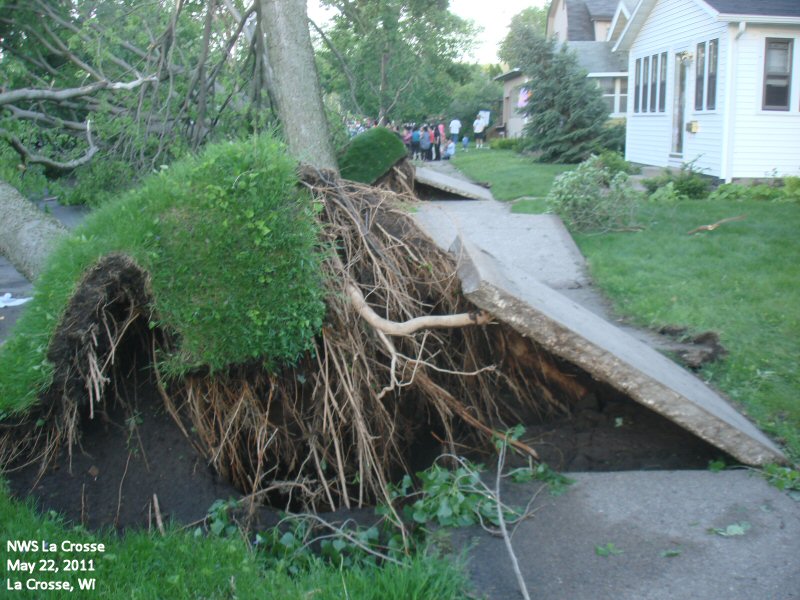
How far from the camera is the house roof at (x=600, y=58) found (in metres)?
33.7

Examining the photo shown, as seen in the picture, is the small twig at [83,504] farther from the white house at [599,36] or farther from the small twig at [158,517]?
the white house at [599,36]

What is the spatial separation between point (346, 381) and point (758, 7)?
15.7 meters

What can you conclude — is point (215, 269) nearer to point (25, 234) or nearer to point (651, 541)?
point (651, 541)

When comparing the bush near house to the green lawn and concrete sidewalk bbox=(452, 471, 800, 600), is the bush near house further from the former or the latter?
concrete sidewalk bbox=(452, 471, 800, 600)

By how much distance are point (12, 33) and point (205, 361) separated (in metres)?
12.8

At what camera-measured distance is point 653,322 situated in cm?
666

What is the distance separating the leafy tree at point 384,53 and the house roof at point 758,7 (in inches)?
248

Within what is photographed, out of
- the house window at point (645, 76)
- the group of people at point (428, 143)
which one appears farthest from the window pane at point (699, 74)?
the group of people at point (428, 143)

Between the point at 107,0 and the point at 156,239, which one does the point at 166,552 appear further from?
the point at 107,0

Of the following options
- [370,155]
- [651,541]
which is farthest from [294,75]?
[651,541]

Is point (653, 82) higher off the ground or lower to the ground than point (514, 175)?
higher

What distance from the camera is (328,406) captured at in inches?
163

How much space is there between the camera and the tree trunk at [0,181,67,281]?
17.7ft

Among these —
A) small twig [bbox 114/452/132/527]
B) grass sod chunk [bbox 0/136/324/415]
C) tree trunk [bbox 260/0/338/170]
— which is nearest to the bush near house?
tree trunk [bbox 260/0/338/170]
